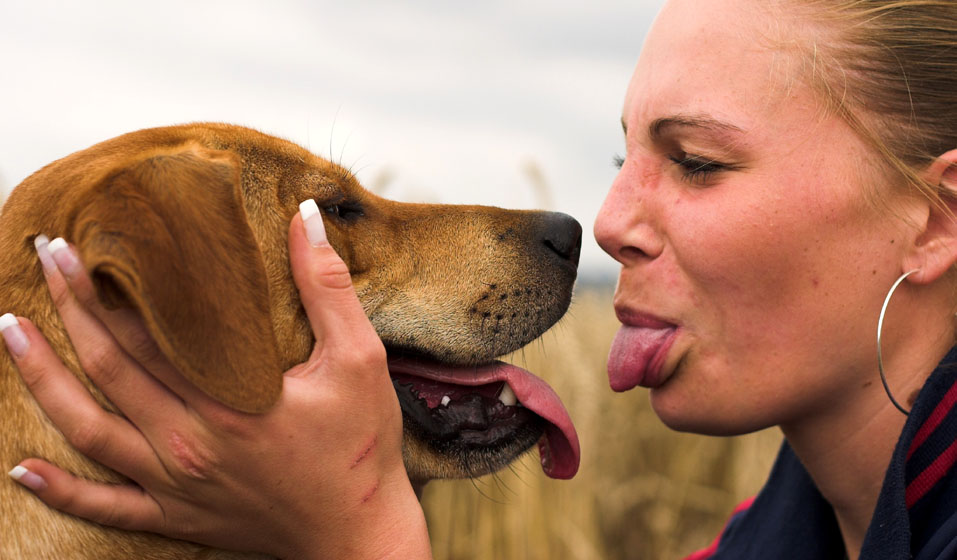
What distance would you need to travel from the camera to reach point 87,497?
191cm

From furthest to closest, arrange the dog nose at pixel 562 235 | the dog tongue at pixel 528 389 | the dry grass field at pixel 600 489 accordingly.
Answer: the dry grass field at pixel 600 489 < the dog nose at pixel 562 235 < the dog tongue at pixel 528 389

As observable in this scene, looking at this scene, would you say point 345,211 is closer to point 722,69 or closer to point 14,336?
point 14,336

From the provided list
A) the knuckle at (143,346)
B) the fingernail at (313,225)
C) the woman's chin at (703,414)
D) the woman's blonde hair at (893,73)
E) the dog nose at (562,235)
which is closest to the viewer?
the knuckle at (143,346)

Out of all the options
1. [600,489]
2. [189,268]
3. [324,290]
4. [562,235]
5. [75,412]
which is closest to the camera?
[189,268]

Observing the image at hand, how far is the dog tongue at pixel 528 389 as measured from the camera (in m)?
2.51

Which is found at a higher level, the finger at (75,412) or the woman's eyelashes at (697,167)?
the woman's eyelashes at (697,167)

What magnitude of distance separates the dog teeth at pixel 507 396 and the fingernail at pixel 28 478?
3.95 ft

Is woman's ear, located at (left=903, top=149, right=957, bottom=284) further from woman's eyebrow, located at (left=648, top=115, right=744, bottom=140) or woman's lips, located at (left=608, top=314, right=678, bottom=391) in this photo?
woman's lips, located at (left=608, top=314, right=678, bottom=391)

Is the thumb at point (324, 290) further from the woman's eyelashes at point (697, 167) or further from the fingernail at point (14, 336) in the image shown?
the woman's eyelashes at point (697, 167)

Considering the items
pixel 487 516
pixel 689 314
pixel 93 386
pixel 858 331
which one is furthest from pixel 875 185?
pixel 487 516

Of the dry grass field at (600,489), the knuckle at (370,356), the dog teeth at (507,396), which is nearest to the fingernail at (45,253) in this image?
the knuckle at (370,356)

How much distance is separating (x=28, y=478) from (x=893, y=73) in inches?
90.1

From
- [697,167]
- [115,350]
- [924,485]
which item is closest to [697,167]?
[697,167]

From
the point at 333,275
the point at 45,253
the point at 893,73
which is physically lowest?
the point at 333,275
